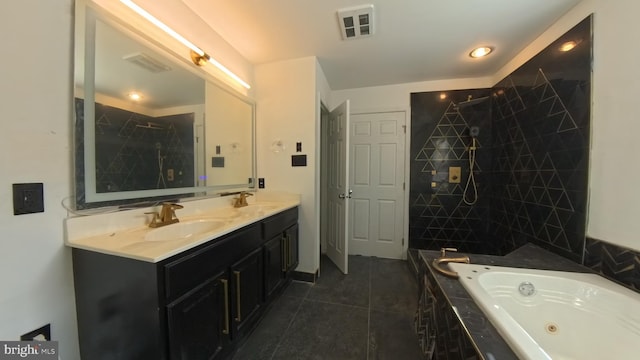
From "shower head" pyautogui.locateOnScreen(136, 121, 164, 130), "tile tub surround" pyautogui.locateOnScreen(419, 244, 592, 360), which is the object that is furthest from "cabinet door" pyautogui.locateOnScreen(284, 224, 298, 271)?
"shower head" pyautogui.locateOnScreen(136, 121, 164, 130)

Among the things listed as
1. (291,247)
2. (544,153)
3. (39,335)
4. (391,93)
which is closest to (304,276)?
(291,247)

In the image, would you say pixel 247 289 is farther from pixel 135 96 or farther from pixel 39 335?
pixel 135 96

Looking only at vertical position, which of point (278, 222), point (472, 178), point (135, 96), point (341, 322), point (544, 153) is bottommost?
point (341, 322)

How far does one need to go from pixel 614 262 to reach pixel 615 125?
78 centimetres

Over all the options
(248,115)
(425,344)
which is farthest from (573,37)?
(248,115)

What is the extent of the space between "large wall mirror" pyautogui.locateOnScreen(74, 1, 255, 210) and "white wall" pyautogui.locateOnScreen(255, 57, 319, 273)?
490 millimetres

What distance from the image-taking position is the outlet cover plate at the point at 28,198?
0.79 meters

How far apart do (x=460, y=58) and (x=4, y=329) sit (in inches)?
135

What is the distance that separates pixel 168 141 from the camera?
1362 mm

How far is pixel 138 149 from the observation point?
1187 millimetres

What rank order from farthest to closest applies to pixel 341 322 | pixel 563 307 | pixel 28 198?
pixel 341 322 → pixel 563 307 → pixel 28 198

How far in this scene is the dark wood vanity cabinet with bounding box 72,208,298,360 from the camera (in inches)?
32.9

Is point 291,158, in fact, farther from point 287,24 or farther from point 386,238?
point 386,238

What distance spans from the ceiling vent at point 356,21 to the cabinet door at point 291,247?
1763 millimetres
